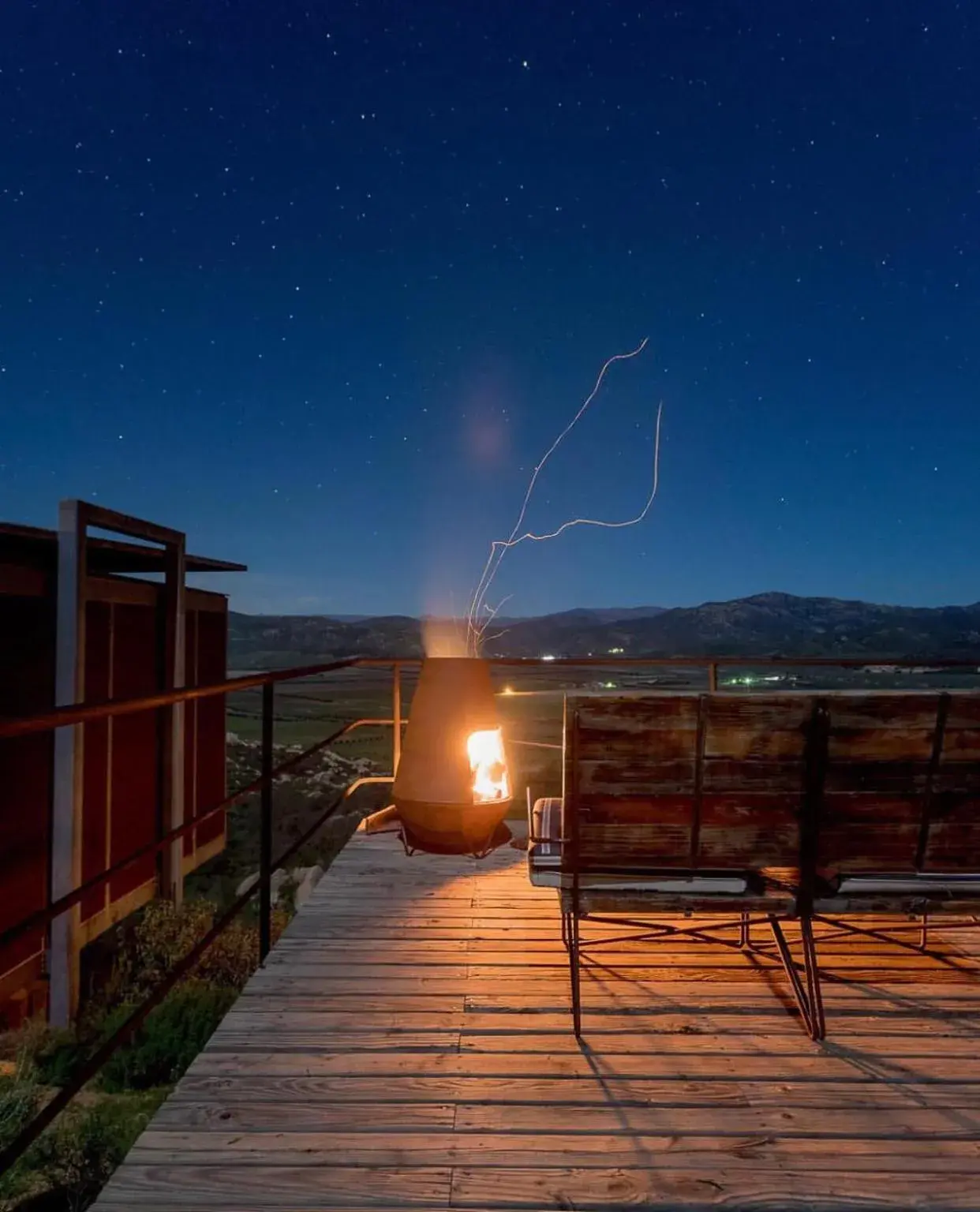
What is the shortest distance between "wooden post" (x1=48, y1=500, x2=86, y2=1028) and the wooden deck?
19.5 ft

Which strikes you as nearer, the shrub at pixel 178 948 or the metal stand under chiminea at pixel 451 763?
the metal stand under chiminea at pixel 451 763

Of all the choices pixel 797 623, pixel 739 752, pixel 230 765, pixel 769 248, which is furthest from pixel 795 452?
pixel 797 623

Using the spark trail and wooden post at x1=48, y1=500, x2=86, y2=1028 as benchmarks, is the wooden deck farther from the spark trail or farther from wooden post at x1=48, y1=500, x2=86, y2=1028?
wooden post at x1=48, y1=500, x2=86, y2=1028

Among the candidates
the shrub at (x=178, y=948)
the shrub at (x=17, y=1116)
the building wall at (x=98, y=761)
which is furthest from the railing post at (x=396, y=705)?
the shrub at (x=178, y=948)

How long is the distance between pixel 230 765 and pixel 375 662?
1159 inches

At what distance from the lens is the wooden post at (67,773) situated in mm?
7555

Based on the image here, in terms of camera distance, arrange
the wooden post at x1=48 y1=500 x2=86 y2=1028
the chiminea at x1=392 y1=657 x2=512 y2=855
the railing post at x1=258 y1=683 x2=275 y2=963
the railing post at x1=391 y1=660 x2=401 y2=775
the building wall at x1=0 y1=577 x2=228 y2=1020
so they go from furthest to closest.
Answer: the wooden post at x1=48 y1=500 x2=86 y2=1028
the building wall at x1=0 y1=577 x2=228 y2=1020
the railing post at x1=391 y1=660 x2=401 y2=775
the chiminea at x1=392 y1=657 x2=512 y2=855
the railing post at x1=258 y1=683 x2=275 y2=963

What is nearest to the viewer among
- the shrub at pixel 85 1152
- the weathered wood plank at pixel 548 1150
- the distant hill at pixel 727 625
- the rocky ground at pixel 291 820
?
the weathered wood plank at pixel 548 1150

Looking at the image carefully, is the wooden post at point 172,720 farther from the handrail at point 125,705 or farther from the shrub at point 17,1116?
the handrail at point 125,705

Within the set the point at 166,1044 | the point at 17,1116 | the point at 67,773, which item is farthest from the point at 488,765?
the point at 67,773

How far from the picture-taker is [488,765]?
12.2 ft

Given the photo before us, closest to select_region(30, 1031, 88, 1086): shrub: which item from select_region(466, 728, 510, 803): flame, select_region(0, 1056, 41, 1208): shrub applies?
select_region(0, 1056, 41, 1208): shrub

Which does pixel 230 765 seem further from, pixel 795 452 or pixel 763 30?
pixel 763 30

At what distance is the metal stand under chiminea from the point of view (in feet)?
11.9
